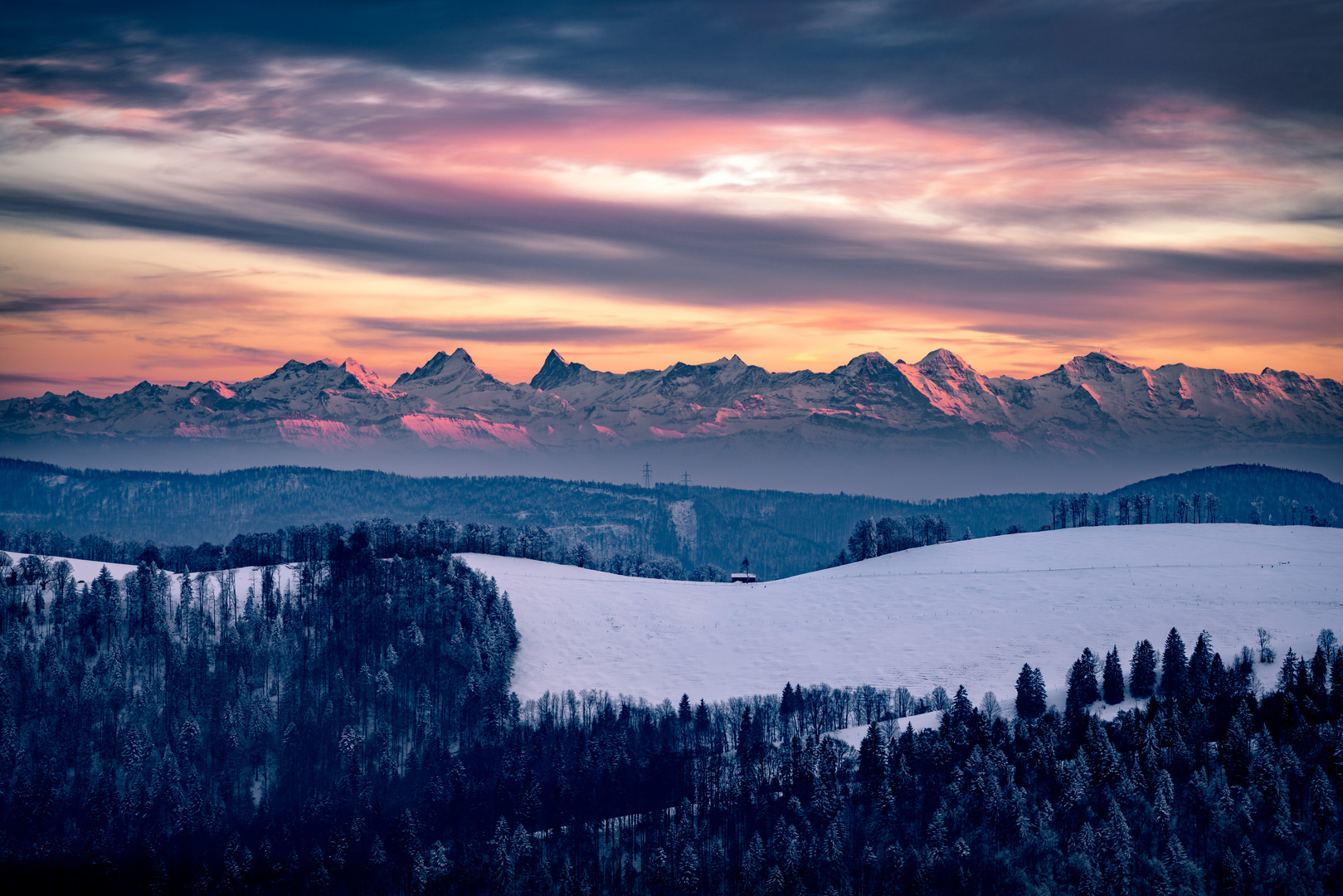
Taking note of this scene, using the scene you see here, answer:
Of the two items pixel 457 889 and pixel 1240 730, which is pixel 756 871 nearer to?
pixel 457 889

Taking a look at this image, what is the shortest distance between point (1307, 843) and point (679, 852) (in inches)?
3129

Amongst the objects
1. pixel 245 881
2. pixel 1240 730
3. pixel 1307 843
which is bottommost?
pixel 245 881

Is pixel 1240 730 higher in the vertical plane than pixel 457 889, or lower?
higher

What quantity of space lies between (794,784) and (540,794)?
40.3 meters

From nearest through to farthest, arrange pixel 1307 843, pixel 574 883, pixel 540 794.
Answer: pixel 1307 843 → pixel 574 883 → pixel 540 794

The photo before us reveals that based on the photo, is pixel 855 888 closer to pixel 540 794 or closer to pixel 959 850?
pixel 959 850

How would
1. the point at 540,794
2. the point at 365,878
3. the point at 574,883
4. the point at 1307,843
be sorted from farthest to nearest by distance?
the point at 540,794, the point at 365,878, the point at 574,883, the point at 1307,843

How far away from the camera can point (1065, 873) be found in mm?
158625

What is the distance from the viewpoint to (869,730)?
190 metres

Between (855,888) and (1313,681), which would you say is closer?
(855,888)

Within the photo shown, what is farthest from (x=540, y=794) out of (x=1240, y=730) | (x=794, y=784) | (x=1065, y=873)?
(x=1240, y=730)

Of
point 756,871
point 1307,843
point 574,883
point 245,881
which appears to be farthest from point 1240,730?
point 245,881

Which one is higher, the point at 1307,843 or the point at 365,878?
the point at 1307,843

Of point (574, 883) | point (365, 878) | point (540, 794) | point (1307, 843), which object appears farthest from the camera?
point (540, 794)
